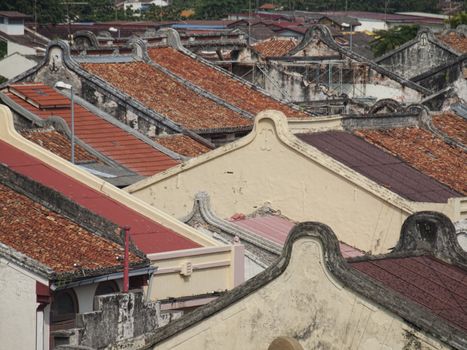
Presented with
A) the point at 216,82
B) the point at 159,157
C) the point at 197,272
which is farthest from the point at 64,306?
the point at 216,82

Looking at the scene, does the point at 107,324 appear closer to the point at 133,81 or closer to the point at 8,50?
the point at 133,81

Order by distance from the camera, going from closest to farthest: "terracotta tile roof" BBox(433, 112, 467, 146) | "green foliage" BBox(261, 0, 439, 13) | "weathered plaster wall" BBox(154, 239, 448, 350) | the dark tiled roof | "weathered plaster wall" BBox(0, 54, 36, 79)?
1. "weathered plaster wall" BBox(154, 239, 448, 350)
2. the dark tiled roof
3. "terracotta tile roof" BBox(433, 112, 467, 146)
4. "weathered plaster wall" BBox(0, 54, 36, 79)
5. "green foliage" BBox(261, 0, 439, 13)

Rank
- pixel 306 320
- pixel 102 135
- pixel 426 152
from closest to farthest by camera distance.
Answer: pixel 306 320 → pixel 426 152 → pixel 102 135

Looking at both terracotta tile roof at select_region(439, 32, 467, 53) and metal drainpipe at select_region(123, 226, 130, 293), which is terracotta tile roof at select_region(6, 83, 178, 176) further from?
terracotta tile roof at select_region(439, 32, 467, 53)

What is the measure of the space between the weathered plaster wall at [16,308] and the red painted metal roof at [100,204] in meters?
3.75

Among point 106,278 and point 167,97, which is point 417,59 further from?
point 106,278

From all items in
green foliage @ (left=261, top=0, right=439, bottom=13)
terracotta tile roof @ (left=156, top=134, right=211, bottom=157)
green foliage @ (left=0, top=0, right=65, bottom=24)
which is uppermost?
terracotta tile roof @ (left=156, top=134, right=211, bottom=157)

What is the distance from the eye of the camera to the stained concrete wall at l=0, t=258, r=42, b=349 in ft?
82.6

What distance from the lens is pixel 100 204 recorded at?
101ft

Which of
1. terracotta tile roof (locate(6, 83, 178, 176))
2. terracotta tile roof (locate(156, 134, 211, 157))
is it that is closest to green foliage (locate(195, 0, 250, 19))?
terracotta tile roof (locate(6, 83, 178, 176))

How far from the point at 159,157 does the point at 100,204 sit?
543 inches

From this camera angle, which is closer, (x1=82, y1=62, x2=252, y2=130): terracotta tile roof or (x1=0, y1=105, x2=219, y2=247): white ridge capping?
(x1=0, y1=105, x2=219, y2=247): white ridge capping

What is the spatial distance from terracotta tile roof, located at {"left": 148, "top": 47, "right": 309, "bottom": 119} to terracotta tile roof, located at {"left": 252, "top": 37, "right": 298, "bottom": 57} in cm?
1299

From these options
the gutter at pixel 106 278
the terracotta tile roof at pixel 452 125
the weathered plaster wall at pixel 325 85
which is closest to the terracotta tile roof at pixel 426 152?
the terracotta tile roof at pixel 452 125
